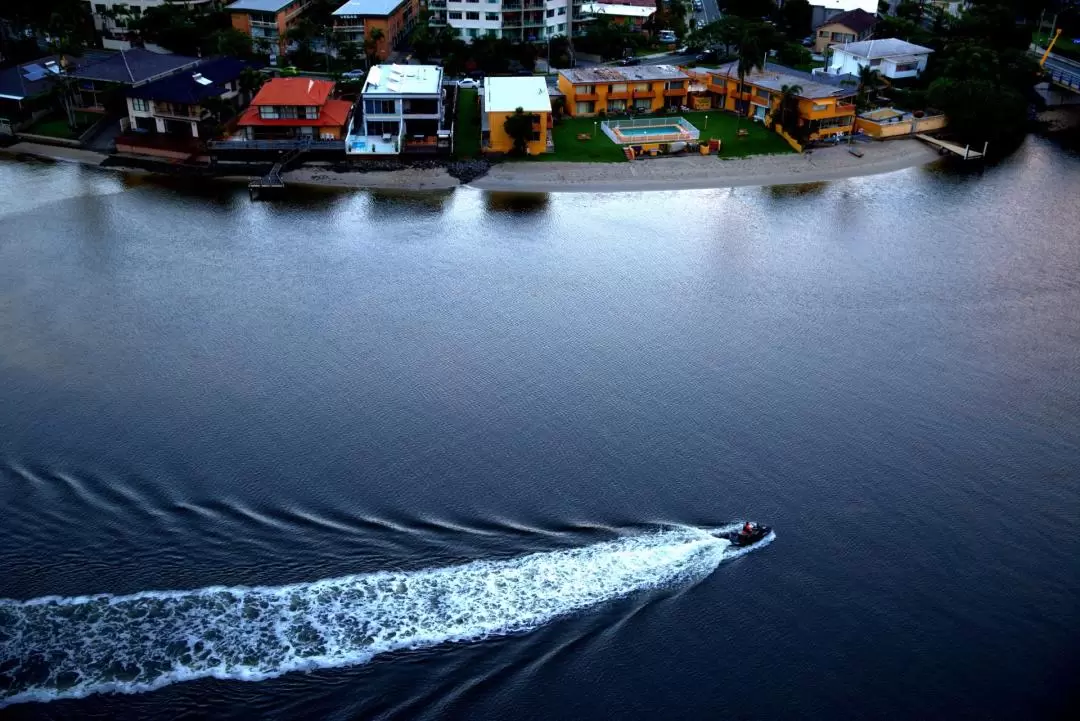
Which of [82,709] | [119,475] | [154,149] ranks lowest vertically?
[82,709]

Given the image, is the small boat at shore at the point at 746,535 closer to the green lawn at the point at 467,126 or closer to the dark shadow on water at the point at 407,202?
the dark shadow on water at the point at 407,202

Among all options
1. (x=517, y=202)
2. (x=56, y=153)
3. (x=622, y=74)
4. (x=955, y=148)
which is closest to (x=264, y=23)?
(x=56, y=153)

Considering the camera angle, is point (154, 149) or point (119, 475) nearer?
point (119, 475)

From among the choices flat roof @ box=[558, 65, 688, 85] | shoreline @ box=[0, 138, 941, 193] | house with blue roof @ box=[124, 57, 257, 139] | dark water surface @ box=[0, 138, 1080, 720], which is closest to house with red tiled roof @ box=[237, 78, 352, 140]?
house with blue roof @ box=[124, 57, 257, 139]

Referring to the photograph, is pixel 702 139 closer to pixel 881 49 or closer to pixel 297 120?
pixel 881 49

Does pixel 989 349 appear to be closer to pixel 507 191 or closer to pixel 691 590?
pixel 691 590

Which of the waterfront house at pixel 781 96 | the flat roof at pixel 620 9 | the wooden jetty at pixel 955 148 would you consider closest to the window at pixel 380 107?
the waterfront house at pixel 781 96

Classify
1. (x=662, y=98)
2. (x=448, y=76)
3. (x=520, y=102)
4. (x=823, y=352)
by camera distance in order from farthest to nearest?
(x=448, y=76)
(x=662, y=98)
(x=520, y=102)
(x=823, y=352)

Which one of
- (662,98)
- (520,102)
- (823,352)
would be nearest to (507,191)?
(520,102)
